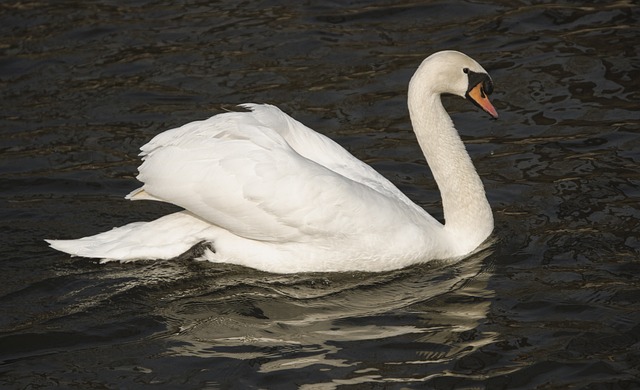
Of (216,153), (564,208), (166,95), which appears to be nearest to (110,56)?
(166,95)

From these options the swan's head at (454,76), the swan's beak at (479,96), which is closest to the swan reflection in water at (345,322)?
the swan's beak at (479,96)

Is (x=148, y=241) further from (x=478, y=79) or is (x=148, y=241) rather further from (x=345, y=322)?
(x=478, y=79)

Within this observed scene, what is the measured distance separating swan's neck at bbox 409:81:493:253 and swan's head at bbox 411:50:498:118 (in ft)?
0.41

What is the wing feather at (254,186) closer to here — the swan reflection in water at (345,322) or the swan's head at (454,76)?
the swan reflection in water at (345,322)

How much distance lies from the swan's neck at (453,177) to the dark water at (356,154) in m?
0.22

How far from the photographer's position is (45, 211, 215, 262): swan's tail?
7961 mm

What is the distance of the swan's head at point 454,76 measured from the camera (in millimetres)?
8055

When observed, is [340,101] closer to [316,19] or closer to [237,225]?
[316,19]

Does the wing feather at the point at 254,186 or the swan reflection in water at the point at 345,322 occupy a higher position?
the wing feather at the point at 254,186

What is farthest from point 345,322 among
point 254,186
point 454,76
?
point 454,76

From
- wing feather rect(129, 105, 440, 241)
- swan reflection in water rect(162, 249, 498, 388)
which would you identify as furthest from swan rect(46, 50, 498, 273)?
swan reflection in water rect(162, 249, 498, 388)

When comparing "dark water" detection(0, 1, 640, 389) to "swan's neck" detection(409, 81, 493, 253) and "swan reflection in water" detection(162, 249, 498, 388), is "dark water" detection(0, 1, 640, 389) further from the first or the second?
"swan's neck" detection(409, 81, 493, 253)

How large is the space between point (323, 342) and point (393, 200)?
141 cm

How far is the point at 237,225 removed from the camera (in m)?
7.77
